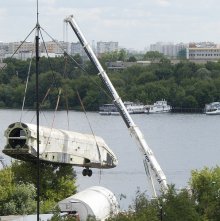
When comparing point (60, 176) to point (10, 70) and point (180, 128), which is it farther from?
point (10, 70)

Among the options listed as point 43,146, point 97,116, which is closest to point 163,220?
point 43,146

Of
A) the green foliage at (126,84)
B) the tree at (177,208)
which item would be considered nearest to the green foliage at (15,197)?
the tree at (177,208)

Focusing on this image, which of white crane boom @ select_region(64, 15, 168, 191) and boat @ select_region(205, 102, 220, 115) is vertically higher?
boat @ select_region(205, 102, 220, 115)

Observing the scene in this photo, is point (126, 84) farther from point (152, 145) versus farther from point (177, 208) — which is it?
point (177, 208)

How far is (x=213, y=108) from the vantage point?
89312 millimetres

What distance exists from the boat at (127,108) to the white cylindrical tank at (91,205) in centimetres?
6058

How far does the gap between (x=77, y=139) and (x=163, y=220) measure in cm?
820

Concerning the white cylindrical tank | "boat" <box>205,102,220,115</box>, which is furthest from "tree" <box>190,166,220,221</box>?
"boat" <box>205,102,220,115</box>

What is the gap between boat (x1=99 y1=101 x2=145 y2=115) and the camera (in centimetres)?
8550

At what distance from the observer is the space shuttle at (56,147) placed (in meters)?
24.8

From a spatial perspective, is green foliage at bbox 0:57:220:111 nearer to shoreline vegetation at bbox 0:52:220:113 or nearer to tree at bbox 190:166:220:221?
shoreline vegetation at bbox 0:52:220:113

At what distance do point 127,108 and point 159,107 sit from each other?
254 inches

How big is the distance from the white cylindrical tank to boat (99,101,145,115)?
199 feet

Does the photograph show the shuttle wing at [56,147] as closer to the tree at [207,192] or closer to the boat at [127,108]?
the tree at [207,192]
